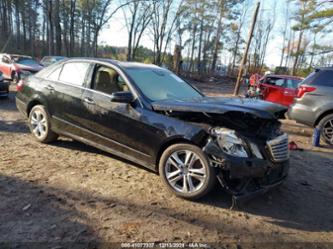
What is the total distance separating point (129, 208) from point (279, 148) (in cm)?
200

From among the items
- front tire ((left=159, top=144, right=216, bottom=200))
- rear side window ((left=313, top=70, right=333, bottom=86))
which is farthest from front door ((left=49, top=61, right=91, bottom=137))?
rear side window ((left=313, top=70, right=333, bottom=86))

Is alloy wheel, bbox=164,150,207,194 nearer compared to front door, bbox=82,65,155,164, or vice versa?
alloy wheel, bbox=164,150,207,194

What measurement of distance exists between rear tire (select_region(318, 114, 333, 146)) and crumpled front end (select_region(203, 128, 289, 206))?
4123mm

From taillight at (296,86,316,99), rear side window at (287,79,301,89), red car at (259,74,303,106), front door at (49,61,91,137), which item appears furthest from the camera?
rear side window at (287,79,301,89)

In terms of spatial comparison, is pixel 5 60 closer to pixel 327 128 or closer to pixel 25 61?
pixel 25 61

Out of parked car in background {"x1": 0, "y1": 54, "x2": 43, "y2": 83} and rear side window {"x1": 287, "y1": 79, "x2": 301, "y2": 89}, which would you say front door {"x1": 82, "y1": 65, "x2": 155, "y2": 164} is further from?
parked car in background {"x1": 0, "y1": 54, "x2": 43, "y2": 83}

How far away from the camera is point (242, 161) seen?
3.54 metres

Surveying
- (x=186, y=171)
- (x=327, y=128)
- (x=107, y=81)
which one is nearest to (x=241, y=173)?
(x=186, y=171)

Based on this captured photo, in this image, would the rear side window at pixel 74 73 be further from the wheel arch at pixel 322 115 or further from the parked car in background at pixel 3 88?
the parked car in background at pixel 3 88

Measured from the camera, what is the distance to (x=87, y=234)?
9.95 ft

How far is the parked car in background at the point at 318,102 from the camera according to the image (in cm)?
718

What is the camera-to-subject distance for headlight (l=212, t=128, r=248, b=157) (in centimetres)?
360

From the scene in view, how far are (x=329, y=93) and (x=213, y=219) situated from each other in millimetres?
5194

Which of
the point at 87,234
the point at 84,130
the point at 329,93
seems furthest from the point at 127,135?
the point at 329,93
